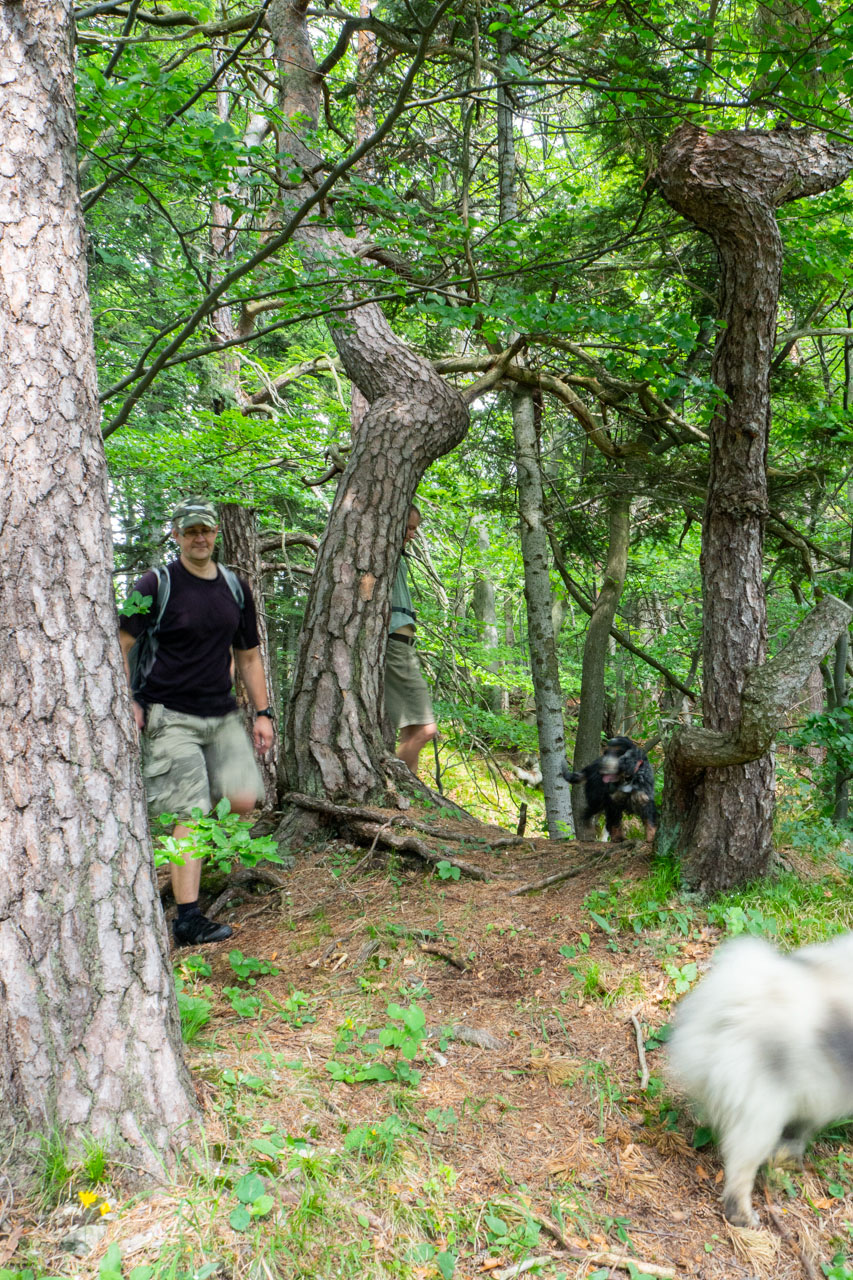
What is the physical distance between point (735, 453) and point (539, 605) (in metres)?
3.81

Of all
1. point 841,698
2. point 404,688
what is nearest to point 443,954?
point 404,688

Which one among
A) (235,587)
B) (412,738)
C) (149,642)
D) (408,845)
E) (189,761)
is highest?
(235,587)

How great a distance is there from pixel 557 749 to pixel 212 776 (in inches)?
172

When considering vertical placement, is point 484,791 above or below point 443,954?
below

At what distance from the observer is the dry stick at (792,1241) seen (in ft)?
7.45

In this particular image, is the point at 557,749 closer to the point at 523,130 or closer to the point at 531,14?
the point at 531,14

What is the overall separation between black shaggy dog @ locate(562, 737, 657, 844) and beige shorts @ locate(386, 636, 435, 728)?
149cm

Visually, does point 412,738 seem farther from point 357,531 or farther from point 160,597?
point 160,597

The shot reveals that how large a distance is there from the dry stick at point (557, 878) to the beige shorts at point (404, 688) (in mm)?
1875

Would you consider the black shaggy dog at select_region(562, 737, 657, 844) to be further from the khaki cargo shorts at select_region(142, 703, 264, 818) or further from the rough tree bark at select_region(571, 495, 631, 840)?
the khaki cargo shorts at select_region(142, 703, 264, 818)

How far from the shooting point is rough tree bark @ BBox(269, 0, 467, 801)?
5379 mm

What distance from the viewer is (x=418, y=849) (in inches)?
188

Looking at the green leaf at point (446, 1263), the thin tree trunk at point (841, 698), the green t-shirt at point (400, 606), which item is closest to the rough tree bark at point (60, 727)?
the green leaf at point (446, 1263)

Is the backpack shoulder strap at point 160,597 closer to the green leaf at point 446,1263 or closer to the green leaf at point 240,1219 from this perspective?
the green leaf at point 240,1219
